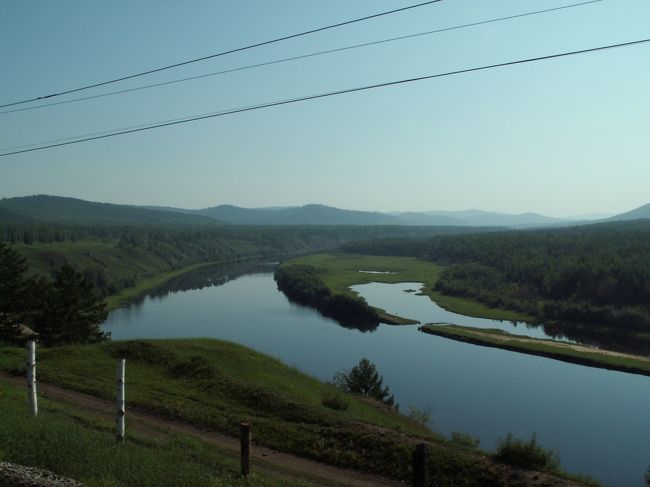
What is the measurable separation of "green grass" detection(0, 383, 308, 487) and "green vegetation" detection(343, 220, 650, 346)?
75.8 metres

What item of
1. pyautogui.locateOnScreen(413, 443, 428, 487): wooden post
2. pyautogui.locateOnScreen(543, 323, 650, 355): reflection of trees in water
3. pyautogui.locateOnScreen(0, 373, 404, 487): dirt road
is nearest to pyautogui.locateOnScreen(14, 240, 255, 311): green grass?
pyautogui.locateOnScreen(543, 323, 650, 355): reflection of trees in water

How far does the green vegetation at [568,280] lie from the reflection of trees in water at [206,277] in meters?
57.1

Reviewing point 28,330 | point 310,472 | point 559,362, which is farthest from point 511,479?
point 559,362

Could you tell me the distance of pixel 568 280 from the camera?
96250 millimetres

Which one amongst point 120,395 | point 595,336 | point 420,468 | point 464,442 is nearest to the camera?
point 420,468

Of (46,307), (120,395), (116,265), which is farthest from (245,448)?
(116,265)

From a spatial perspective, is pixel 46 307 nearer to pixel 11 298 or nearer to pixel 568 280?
pixel 11 298

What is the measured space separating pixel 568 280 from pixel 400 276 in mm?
53749

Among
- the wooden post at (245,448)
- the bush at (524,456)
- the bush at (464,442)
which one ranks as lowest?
the bush at (464,442)

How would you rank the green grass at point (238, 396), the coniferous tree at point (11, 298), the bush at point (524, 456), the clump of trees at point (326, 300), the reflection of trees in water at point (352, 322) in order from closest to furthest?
the bush at point (524, 456), the green grass at point (238, 396), the coniferous tree at point (11, 298), the reflection of trees in water at point (352, 322), the clump of trees at point (326, 300)

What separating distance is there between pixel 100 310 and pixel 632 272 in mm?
81939

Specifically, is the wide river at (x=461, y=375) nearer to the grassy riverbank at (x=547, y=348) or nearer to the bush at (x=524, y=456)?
the grassy riverbank at (x=547, y=348)

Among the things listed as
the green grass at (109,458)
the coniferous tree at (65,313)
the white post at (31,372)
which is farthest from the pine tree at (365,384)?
the white post at (31,372)

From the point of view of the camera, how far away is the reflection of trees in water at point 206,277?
390 feet
